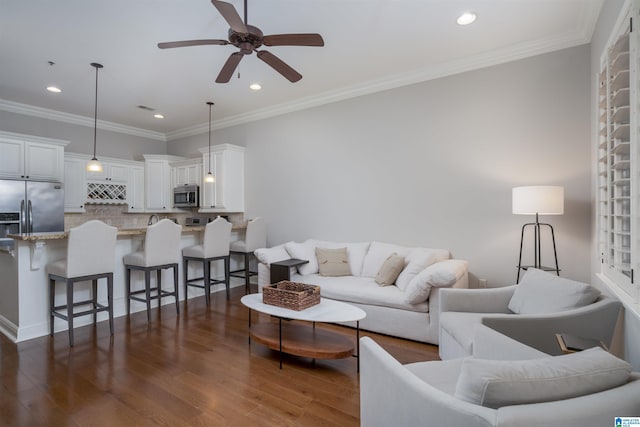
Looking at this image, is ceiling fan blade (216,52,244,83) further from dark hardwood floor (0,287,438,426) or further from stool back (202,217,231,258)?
dark hardwood floor (0,287,438,426)

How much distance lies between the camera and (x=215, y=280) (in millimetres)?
5000

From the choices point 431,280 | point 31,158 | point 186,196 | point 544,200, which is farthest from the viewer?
point 186,196

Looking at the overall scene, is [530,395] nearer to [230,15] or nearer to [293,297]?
[293,297]

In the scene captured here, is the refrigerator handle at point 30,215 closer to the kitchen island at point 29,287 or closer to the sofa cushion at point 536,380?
the kitchen island at point 29,287

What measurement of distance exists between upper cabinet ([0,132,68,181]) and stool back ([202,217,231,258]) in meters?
2.85

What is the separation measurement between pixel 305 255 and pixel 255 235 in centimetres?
109

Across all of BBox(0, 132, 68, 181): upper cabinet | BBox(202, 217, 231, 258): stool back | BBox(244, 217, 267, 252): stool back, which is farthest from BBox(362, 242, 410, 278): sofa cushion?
BBox(0, 132, 68, 181): upper cabinet

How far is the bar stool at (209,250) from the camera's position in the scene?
14.7 feet

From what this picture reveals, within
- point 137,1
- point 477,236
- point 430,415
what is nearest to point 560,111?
point 477,236

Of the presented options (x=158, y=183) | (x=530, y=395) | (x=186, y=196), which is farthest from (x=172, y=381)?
(x=158, y=183)

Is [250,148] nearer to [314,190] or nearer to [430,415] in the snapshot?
[314,190]

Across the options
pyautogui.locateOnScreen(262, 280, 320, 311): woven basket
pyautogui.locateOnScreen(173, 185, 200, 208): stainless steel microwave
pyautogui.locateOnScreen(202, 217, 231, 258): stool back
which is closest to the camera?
pyautogui.locateOnScreen(262, 280, 320, 311): woven basket

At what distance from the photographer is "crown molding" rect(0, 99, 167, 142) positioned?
16.9ft

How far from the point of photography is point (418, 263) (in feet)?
11.4
